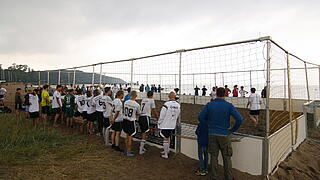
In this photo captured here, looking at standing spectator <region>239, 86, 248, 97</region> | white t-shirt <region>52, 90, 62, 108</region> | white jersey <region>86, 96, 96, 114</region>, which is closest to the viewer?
white jersey <region>86, 96, 96, 114</region>

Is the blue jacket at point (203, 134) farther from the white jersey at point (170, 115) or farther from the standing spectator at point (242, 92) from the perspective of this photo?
the standing spectator at point (242, 92)

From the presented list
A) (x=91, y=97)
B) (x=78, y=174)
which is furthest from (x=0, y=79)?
(x=78, y=174)

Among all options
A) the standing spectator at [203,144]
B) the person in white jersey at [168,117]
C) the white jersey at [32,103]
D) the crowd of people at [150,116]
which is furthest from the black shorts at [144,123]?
the white jersey at [32,103]

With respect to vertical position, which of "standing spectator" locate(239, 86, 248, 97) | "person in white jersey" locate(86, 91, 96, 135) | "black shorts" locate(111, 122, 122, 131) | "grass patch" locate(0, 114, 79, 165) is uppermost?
"standing spectator" locate(239, 86, 248, 97)

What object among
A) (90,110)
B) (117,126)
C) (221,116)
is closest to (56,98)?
(90,110)

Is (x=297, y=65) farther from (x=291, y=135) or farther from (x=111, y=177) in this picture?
(x=111, y=177)

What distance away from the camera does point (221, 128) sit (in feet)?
12.3

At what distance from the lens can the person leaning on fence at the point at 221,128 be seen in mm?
3723

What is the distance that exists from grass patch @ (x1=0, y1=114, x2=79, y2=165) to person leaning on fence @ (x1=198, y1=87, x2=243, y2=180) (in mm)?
4409

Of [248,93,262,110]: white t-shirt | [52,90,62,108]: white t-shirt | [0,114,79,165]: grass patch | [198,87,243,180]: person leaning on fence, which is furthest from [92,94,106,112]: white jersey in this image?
[248,93,262,110]: white t-shirt

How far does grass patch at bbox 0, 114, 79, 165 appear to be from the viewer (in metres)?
4.82

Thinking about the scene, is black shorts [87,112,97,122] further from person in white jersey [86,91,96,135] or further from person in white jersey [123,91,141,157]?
person in white jersey [123,91,141,157]

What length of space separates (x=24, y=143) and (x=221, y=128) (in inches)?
226

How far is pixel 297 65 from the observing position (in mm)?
6801
